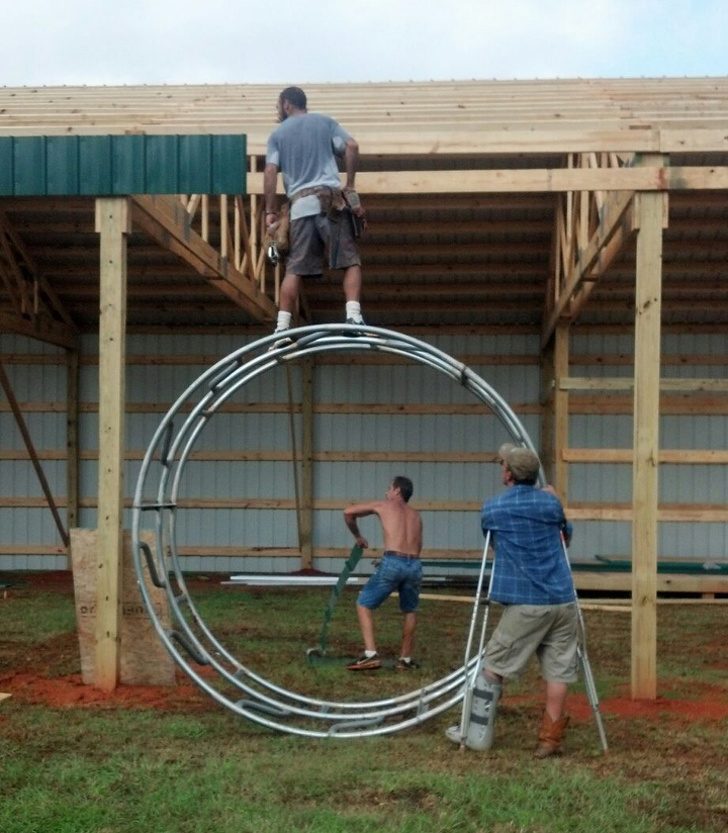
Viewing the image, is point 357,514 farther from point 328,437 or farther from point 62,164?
point 328,437

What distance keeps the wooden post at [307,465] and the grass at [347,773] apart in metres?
7.11

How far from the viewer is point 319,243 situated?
7.70 meters

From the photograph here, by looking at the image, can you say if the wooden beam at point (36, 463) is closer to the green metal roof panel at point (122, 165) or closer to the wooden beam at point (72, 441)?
the wooden beam at point (72, 441)

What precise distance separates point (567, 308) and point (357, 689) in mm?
6637

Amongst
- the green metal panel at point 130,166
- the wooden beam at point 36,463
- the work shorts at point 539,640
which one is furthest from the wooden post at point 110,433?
the wooden beam at point 36,463

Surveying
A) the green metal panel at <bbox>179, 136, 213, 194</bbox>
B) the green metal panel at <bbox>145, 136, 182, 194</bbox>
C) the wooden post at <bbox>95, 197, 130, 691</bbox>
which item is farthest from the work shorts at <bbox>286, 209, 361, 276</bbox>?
the wooden post at <bbox>95, 197, 130, 691</bbox>

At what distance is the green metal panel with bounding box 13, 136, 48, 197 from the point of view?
8.20m

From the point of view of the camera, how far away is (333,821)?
199 inches

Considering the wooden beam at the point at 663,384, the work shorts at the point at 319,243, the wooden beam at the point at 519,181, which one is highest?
the wooden beam at the point at 519,181

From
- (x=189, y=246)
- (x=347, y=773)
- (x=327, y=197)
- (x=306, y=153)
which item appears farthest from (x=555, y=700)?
(x=189, y=246)

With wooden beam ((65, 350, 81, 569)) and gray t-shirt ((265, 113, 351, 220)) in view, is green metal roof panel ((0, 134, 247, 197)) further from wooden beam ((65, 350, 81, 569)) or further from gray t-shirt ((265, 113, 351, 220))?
wooden beam ((65, 350, 81, 569))

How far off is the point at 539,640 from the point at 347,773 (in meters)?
1.25

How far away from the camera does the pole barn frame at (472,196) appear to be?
797 cm

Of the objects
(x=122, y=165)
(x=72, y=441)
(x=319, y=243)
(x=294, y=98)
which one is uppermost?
(x=294, y=98)
